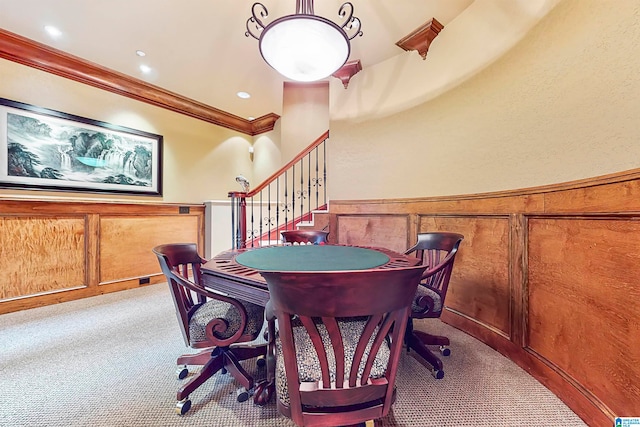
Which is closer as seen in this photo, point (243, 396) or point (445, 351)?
point (243, 396)

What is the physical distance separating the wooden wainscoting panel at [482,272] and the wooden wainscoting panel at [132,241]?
11.8 feet

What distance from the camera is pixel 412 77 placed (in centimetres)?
262

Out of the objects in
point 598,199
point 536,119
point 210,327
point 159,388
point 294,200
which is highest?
point 536,119

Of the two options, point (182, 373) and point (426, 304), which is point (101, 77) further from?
point (426, 304)

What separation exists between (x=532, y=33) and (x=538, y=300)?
5.50ft

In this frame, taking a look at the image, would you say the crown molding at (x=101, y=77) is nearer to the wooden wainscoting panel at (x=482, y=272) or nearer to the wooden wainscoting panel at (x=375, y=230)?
the wooden wainscoting panel at (x=375, y=230)

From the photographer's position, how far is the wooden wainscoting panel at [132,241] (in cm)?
319

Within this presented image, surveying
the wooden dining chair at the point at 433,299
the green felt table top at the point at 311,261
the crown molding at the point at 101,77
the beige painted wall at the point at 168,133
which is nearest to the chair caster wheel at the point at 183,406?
the green felt table top at the point at 311,261

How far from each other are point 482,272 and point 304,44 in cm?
205

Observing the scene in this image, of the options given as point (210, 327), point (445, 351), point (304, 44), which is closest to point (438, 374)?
point (445, 351)

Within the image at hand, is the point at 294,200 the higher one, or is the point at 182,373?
the point at 294,200

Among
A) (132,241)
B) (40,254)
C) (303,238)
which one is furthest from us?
(132,241)

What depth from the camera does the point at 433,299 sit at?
1.58 metres

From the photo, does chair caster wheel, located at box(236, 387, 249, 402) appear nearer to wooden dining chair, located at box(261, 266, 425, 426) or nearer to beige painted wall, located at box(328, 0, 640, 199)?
wooden dining chair, located at box(261, 266, 425, 426)
